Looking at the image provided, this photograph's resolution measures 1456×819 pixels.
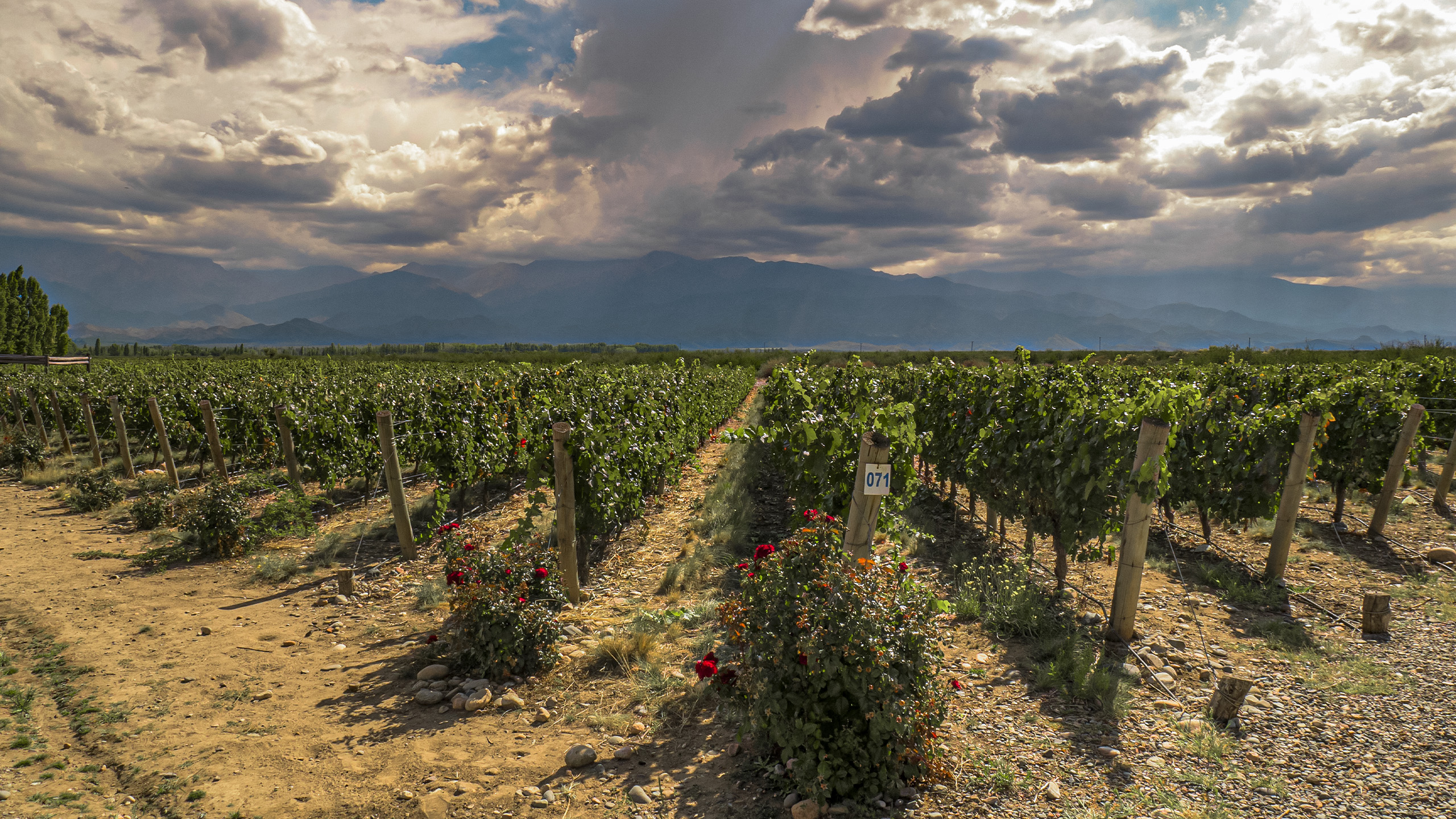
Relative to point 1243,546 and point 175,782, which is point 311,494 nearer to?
point 175,782

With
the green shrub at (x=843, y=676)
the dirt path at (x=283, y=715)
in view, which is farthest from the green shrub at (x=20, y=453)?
the green shrub at (x=843, y=676)

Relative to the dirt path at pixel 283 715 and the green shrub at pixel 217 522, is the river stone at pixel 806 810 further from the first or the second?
the green shrub at pixel 217 522

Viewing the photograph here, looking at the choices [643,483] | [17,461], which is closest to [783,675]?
[643,483]

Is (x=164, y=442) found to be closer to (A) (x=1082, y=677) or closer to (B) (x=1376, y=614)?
(A) (x=1082, y=677)

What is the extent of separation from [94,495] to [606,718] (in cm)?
1276

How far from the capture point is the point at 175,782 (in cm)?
385

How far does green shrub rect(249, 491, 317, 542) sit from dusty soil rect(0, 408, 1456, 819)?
1641 millimetres

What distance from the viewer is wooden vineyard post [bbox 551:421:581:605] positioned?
6.43 metres

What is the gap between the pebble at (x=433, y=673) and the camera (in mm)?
5223

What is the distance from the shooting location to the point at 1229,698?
4320 millimetres

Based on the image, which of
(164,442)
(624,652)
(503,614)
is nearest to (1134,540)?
(624,652)

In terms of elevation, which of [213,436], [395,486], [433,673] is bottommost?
[433,673]

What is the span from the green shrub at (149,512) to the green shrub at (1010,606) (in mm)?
12293

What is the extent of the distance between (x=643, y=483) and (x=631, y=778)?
222 inches
